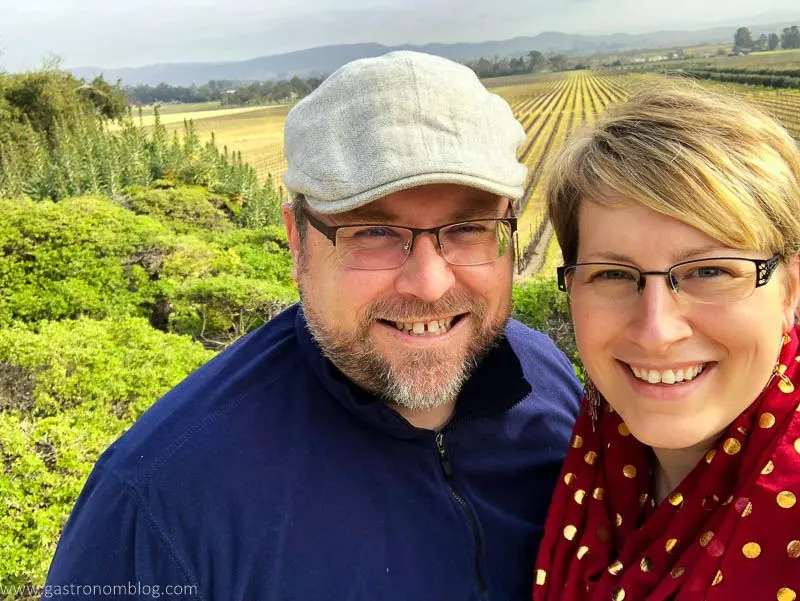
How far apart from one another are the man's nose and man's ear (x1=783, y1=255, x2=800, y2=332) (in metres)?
0.86

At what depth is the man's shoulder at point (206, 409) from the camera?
63.7 inches

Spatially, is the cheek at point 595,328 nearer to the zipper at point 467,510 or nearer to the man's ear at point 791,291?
the man's ear at point 791,291

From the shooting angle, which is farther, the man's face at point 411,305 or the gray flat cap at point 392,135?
the man's face at point 411,305

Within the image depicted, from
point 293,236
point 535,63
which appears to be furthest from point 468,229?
point 535,63

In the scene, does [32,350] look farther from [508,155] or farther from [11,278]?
[508,155]

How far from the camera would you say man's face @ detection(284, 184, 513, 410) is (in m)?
1.71

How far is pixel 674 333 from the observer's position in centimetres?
141

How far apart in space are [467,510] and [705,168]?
1.12 meters

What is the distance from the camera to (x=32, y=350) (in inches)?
209

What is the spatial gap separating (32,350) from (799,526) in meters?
Result: 5.76

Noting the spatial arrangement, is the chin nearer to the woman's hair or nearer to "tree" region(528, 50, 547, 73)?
the woman's hair

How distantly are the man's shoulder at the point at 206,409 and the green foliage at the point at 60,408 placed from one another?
2711mm

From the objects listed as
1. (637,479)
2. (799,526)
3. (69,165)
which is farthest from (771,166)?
(69,165)

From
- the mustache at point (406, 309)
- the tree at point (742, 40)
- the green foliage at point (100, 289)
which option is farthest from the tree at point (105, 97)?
the tree at point (742, 40)
